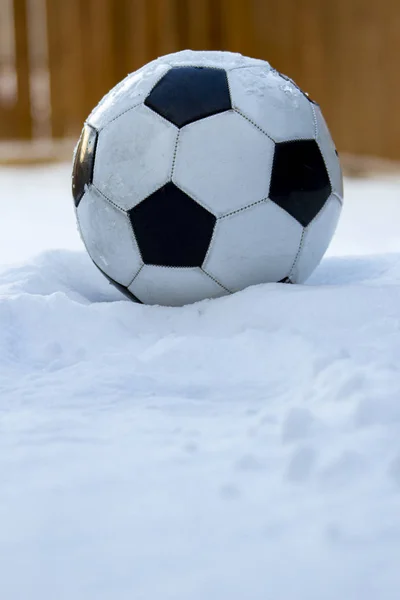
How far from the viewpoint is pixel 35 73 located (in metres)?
7.73

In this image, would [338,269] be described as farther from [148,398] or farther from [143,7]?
[143,7]

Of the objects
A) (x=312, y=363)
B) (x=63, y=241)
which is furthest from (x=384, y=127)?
(x=312, y=363)

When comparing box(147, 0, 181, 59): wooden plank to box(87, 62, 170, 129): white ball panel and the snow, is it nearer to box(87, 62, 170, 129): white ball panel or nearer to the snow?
box(87, 62, 170, 129): white ball panel

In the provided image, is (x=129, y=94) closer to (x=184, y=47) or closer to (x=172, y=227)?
(x=172, y=227)

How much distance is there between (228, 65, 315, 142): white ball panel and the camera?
1432 mm

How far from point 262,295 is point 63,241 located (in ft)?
5.25

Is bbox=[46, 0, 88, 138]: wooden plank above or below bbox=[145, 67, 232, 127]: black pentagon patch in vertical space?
below

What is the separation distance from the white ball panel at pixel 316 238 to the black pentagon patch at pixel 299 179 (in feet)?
0.08

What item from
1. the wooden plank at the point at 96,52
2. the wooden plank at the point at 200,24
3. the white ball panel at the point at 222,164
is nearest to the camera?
the white ball panel at the point at 222,164

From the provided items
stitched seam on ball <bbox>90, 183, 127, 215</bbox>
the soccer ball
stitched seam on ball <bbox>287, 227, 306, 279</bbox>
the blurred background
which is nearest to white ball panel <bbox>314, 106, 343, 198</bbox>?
the soccer ball

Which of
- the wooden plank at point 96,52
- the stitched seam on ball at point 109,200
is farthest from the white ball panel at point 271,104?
the wooden plank at point 96,52

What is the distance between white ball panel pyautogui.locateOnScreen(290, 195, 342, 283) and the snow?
0.35ft

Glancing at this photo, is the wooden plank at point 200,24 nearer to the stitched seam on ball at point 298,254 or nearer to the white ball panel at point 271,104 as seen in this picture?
the white ball panel at point 271,104

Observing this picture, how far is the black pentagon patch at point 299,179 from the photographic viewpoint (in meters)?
1.42
